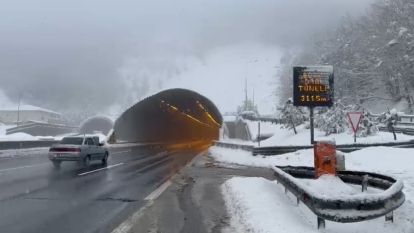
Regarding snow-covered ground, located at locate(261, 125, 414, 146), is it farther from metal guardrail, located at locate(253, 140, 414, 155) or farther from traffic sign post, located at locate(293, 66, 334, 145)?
traffic sign post, located at locate(293, 66, 334, 145)

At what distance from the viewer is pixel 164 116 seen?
92.4 metres

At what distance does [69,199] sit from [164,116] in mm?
78790

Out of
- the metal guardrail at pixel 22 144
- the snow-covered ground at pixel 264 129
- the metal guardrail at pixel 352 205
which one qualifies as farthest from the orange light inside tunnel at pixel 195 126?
the metal guardrail at pixel 352 205

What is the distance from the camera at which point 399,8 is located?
6494 centimetres

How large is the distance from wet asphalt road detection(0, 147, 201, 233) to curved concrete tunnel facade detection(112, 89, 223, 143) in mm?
42145

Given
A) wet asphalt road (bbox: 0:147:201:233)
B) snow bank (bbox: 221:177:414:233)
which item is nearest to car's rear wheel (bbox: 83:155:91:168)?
wet asphalt road (bbox: 0:147:201:233)

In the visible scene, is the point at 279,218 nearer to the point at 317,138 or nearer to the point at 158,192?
the point at 158,192

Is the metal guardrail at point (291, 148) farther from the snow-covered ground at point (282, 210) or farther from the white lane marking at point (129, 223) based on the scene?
the white lane marking at point (129, 223)

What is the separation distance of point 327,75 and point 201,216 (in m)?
22.9

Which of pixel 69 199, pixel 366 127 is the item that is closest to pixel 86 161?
pixel 69 199

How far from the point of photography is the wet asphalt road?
10.1 metres

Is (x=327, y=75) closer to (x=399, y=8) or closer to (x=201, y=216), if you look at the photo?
(x=201, y=216)

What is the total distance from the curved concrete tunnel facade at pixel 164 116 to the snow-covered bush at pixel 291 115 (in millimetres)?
23066

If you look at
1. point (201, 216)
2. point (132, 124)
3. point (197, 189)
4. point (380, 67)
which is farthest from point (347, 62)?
point (201, 216)
